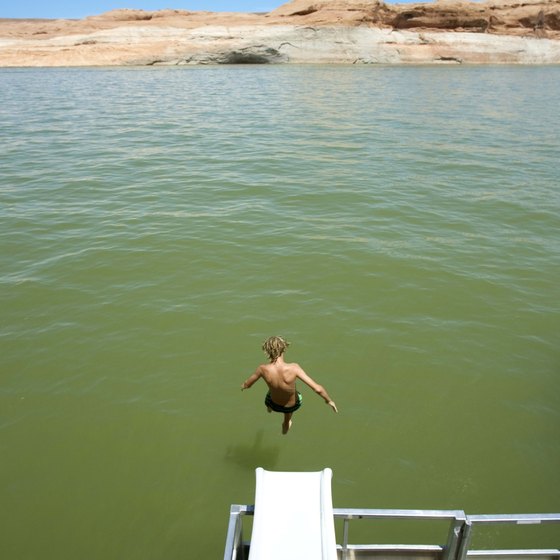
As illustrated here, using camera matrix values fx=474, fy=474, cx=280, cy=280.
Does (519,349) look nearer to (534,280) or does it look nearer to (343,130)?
(534,280)

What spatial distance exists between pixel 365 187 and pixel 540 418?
7485 millimetres

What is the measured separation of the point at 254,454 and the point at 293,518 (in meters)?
2.06

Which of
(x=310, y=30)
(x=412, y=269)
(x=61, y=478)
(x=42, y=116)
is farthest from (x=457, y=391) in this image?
(x=310, y=30)

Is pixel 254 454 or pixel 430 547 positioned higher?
pixel 430 547

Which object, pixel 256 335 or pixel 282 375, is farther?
pixel 256 335

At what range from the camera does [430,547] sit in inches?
122

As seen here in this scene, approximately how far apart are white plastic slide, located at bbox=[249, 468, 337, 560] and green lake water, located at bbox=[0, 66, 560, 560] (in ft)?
4.92

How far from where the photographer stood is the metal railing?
2727mm

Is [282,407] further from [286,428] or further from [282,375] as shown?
[282,375]

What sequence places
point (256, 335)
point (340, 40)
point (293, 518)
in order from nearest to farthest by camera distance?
point (293, 518), point (256, 335), point (340, 40)

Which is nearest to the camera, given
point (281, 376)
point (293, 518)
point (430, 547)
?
point (293, 518)

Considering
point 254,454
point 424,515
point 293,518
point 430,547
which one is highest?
point 293,518

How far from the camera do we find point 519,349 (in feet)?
19.5

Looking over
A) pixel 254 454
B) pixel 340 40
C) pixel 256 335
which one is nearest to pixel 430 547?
pixel 254 454
